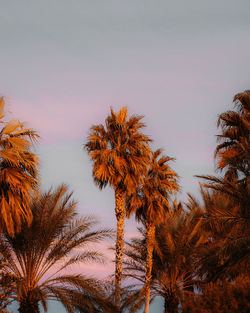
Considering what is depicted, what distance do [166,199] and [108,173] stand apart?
646 centimetres

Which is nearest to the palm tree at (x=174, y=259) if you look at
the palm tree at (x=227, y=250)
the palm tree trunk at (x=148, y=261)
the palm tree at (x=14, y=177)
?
the palm tree trunk at (x=148, y=261)

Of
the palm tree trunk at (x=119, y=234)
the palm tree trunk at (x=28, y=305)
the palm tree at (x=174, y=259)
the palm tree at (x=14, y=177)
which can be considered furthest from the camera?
the palm tree at (x=174, y=259)

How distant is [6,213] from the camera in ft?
54.2

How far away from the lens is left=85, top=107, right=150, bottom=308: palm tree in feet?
84.9

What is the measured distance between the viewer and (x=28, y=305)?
20094 millimetres

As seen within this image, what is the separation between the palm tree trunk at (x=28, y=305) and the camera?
65.6ft

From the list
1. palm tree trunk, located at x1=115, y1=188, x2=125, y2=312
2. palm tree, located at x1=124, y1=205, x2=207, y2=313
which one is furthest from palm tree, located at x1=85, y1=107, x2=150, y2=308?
palm tree, located at x1=124, y1=205, x2=207, y2=313

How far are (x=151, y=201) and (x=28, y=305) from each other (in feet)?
40.1

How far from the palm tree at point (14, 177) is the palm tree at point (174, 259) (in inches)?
544

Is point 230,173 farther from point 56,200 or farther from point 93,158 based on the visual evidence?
point 56,200

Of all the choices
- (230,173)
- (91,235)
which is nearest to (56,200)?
(91,235)

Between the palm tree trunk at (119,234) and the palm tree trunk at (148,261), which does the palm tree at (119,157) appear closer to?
the palm tree trunk at (119,234)

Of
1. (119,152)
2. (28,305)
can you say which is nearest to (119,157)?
(119,152)

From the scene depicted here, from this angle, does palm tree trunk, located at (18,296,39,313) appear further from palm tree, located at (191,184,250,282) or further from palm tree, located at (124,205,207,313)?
palm tree, located at (124,205,207,313)
